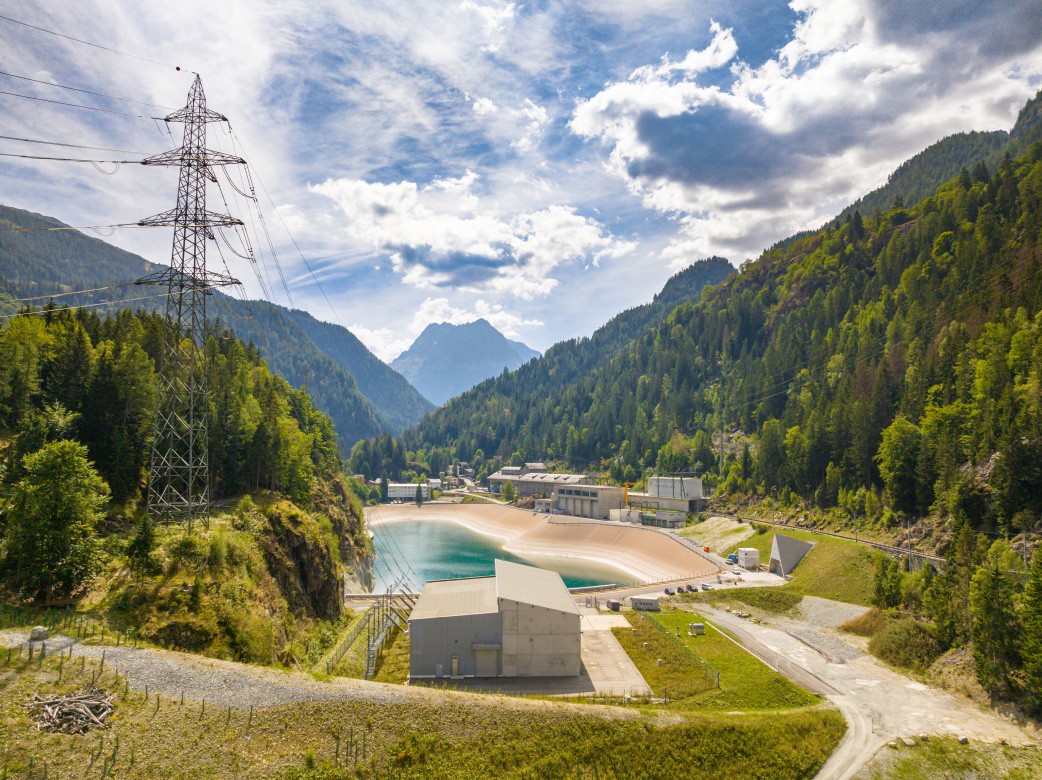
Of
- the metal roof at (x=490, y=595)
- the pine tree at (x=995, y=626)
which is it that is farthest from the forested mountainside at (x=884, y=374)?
the metal roof at (x=490, y=595)

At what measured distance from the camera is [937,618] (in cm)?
4112

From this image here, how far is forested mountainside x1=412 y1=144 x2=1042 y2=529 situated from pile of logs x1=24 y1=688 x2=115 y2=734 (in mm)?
64538

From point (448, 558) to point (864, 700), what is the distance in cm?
8500

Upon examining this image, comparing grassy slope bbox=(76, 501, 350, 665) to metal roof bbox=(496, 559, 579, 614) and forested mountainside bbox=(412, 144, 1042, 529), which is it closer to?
metal roof bbox=(496, 559, 579, 614)

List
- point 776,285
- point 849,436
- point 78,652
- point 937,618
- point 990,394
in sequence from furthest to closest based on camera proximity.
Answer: point 776,285 → point 849,436 → point 990,394 → point 937,618 → point 78,652

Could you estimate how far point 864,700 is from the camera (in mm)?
35094

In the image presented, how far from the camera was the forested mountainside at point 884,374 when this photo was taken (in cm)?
6206

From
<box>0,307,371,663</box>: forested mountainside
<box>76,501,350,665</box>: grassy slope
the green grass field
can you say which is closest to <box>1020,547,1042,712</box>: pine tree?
the green grass field

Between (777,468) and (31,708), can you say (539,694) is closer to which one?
(31,708)

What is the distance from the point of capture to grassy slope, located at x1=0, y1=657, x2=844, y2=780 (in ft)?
62.2

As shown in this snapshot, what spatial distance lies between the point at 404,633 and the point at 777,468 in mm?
81483

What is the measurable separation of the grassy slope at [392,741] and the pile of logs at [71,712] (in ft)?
1.16

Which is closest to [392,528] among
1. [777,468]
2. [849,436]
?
[777,468]

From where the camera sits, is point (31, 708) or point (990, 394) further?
point (990, 394)
